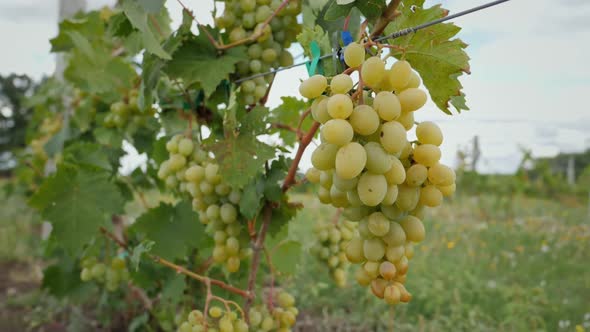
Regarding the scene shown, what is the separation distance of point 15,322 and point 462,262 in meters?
2.89

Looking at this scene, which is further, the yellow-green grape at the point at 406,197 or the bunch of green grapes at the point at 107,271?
the bunch of green grapes at the point at 107,271

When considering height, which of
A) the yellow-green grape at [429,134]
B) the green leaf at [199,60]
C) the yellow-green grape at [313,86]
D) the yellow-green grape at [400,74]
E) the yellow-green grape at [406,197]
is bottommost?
the yellow-green grape at [406,197]

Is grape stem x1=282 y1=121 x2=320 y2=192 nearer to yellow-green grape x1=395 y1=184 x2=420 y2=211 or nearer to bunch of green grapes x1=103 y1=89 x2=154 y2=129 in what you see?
yellow-green grape x1=395 y1=184 x2=420 y2=211

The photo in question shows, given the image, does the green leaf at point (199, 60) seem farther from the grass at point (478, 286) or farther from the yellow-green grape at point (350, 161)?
the grass at point (478, 286)

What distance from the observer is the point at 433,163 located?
68cm

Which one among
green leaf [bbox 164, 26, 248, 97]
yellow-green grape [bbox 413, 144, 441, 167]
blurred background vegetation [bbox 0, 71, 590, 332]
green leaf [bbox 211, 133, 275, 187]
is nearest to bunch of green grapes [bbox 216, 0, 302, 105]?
green leaf [bbox 164, 26, 248, 97]

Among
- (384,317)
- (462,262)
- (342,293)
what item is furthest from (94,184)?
(462,262)

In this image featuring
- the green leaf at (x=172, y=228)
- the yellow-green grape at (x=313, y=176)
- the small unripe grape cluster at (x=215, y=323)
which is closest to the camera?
the yellow-green grape at (x=313, y=176)

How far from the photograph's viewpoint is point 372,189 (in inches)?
24.7

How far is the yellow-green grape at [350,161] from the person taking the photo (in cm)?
60

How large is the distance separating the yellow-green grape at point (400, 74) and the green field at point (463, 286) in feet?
3.84

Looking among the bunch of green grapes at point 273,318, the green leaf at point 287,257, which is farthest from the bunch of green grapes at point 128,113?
the bunch of green grapes at point 273,318

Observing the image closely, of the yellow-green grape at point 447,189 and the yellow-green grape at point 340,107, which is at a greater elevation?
the yellow-green grape at point 340,107

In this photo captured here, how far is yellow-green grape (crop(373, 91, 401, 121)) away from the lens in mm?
633
